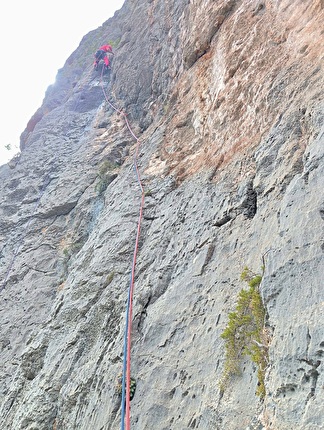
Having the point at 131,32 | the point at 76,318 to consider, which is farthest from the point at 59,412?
the point at 131,32

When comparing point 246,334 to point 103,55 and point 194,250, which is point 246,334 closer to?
point 194,250

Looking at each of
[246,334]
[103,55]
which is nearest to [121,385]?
[246,334]

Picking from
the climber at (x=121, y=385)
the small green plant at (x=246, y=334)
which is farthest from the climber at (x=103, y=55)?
the small green plant at (x=246, y=334)

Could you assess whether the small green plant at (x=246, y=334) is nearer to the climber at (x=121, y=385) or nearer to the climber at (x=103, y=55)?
the climber at (x=121, y=385)

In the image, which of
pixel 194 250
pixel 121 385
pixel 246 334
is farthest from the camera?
pixel 194 250

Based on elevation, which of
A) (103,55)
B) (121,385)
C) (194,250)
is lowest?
(121,385)

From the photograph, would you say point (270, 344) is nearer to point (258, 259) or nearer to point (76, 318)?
point (258, 259)

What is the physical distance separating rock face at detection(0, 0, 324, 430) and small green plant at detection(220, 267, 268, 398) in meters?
0.09

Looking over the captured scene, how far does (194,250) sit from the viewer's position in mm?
5762

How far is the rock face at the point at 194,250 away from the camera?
3.54 metres

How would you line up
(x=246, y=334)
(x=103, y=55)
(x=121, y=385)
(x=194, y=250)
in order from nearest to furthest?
(x=246, y=334), (x=121, y=385), (x=194, y=250), (x=103, y=55)

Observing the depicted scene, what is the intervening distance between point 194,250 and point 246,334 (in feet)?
6.80

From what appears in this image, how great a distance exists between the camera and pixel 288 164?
4.75 meters

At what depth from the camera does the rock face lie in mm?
3537
